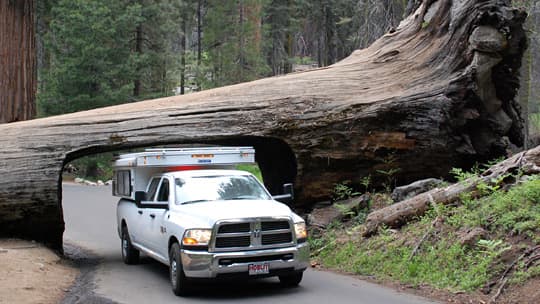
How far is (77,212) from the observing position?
22.4 m

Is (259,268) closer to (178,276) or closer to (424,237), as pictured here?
(178,276)

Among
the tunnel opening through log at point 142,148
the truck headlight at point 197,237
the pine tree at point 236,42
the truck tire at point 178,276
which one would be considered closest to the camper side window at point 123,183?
the tunnel opening through log at point 142,148

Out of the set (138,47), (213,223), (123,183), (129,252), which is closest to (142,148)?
(123,183)

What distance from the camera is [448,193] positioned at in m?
11.2

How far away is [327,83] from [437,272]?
6.96m

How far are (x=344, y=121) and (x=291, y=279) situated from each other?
5595 millimetres

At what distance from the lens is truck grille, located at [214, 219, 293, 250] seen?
8914 mm

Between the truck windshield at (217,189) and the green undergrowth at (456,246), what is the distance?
6.98 ft

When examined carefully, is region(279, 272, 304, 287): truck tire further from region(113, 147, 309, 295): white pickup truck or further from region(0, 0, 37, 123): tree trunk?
region(0, 0, 37, 123): tree trunk

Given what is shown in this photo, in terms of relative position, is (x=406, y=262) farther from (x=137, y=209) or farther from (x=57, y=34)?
(x=57, y=34)

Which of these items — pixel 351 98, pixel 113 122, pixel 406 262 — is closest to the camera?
pixel 406 262

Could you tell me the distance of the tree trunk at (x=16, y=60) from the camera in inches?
652

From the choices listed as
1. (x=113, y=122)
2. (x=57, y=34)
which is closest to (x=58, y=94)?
(x=57, y=34)

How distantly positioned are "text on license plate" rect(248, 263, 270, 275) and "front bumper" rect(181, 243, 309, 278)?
0.17 feet
